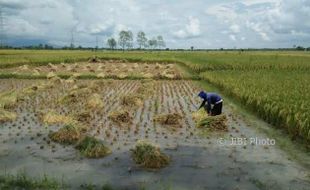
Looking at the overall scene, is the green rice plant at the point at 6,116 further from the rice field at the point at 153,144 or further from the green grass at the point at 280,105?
the green grass at the point at 280,105

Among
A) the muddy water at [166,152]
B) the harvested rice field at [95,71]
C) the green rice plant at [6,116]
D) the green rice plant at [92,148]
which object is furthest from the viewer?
the harvested rice field at [95,71]

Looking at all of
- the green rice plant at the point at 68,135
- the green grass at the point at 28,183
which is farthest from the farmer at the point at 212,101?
the green grass at the point at 28,183

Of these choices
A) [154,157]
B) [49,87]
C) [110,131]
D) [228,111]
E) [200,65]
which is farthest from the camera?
[200,65]

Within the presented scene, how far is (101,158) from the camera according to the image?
360 inches

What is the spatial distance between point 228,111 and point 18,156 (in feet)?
28.2

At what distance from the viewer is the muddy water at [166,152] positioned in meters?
7.75

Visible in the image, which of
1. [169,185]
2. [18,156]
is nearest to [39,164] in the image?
[18,156]

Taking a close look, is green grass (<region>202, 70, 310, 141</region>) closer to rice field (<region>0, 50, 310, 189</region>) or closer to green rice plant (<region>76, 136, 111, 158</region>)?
rice field (<region>0, 50, 310, 189</region>)

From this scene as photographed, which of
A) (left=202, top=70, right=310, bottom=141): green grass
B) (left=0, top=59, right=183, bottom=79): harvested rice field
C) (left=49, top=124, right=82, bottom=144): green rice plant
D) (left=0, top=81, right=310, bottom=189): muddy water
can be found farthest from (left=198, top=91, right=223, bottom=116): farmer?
(left=0, top=59, right=183, bottom=79): harvested rice field

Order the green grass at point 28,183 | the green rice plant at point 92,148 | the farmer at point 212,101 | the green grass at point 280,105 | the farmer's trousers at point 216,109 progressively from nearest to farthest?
1. the green grass at point 28,183
2. the green rice plant at point 92,148
3. the green grass at point 280,105
4. the farmer at point 212,101
5. the farmer's trousers at point 216,109

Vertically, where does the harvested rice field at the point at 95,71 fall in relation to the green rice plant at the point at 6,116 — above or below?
above

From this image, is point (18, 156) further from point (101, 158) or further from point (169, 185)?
point (169, 185)

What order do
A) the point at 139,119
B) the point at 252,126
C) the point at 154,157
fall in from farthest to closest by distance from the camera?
the point at 139,119, the point at 252,126, the point at 154,157

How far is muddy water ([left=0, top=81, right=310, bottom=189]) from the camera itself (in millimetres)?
7746
